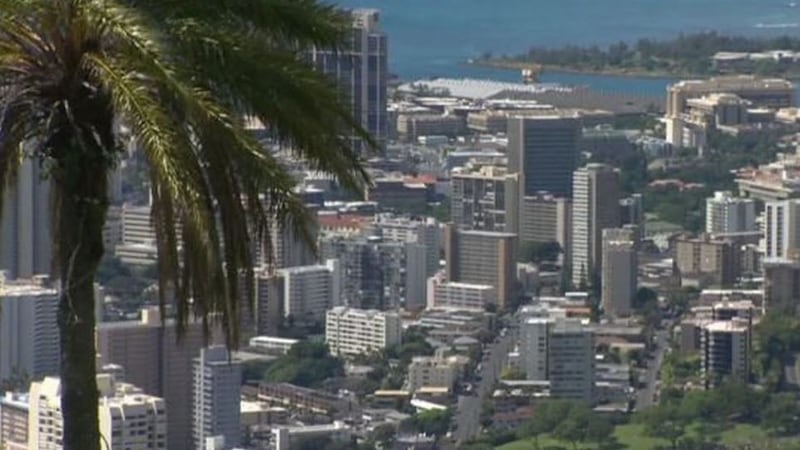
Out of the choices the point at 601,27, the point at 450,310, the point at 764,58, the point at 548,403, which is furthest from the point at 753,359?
the point at 601,27

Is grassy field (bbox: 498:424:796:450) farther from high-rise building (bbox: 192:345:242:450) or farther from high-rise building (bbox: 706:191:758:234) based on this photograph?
high-rise building (bbox: 706:191:758:234)

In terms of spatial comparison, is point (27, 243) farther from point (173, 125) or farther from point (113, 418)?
point (173, 125)

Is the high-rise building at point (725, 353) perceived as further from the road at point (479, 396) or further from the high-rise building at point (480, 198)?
the high-rise building at point (480, 198)

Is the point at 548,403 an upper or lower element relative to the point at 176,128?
lower

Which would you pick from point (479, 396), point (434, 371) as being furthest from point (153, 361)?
point (434, 371)

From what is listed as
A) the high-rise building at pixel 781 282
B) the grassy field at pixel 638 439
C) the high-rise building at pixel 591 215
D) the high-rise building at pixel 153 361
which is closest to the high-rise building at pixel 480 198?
the high-rise building at pixel 591 215

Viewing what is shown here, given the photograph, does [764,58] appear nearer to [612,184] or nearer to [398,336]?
[612,184]

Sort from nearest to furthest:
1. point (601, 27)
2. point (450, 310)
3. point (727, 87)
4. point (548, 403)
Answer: point (548, 403), point (450, 310), point (727, 87), point (601, 27)
